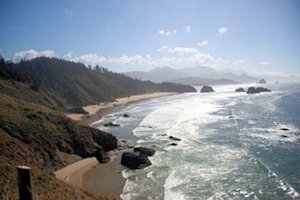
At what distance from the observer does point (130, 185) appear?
3334cm

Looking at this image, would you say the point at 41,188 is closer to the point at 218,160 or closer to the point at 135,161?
the point at 135,161

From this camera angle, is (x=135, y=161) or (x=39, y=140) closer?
(x=39, y=140)

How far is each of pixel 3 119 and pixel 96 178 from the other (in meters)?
13.3

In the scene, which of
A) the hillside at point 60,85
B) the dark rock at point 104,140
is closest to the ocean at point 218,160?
the dark rock at point 104,140

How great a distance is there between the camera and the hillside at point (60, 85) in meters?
87.3

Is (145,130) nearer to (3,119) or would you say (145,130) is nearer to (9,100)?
(9,100)

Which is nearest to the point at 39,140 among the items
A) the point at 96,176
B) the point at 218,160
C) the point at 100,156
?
the point at 100,156

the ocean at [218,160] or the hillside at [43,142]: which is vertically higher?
the hillside at [43,142]

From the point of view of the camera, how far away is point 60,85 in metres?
128

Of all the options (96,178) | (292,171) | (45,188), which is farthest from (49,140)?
(292,171)

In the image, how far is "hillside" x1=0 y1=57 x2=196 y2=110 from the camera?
87.3 metres

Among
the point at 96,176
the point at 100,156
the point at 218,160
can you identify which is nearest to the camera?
the point at 96,176

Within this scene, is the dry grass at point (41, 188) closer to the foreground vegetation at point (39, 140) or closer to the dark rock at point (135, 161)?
the foreground vegetation at point (39, 140)

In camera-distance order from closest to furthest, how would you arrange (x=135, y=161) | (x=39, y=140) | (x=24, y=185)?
(x=24, y=185), (x=39, y=140), (x=135, y=161)
